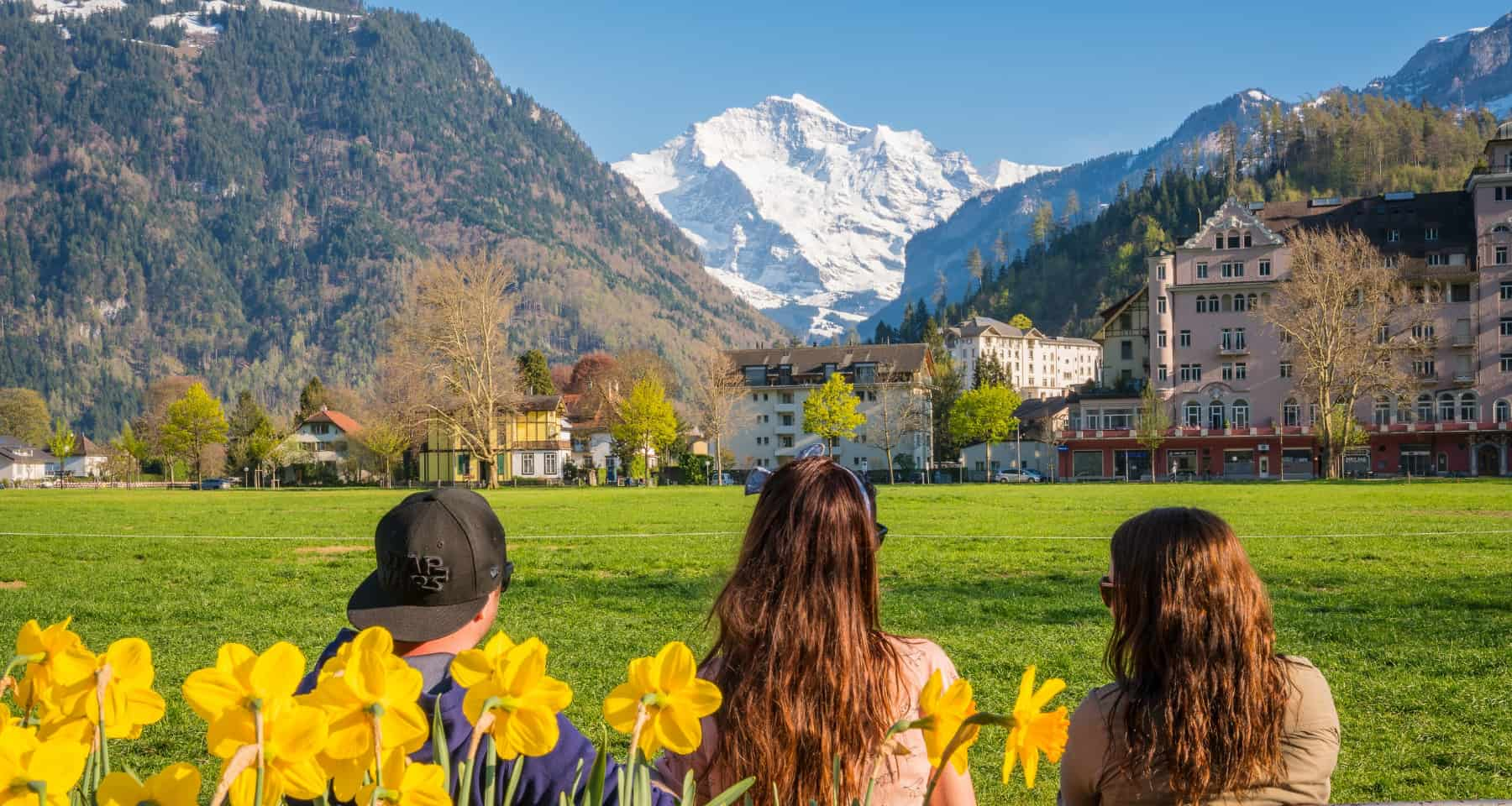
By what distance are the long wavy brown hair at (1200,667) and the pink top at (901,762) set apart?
1.76 feet

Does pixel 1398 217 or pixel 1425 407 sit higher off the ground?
pixel 1398 217

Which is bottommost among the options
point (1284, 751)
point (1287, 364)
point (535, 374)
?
point (1284, 751)

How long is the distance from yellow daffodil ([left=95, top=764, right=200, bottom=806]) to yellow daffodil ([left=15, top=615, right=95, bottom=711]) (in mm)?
307

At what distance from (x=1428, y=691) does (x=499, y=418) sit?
6720 cm

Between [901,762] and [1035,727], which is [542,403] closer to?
[901,762]

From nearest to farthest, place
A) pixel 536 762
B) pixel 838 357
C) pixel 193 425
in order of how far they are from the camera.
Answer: pixel 536 762 < pixel 193 425 < pixel 838 357

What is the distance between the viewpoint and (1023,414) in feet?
351

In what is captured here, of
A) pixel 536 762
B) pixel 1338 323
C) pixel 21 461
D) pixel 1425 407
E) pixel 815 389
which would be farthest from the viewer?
pixel 21 461

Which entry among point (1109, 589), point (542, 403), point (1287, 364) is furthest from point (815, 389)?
point (1109, 589)

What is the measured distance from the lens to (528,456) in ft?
306

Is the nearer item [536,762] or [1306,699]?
[536,762]

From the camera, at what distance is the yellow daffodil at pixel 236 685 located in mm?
1065

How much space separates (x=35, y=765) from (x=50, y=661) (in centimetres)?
48

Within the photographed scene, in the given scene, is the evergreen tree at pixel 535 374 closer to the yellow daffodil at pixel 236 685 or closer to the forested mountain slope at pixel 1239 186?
the forested mountain slope at pixel 1239 186
